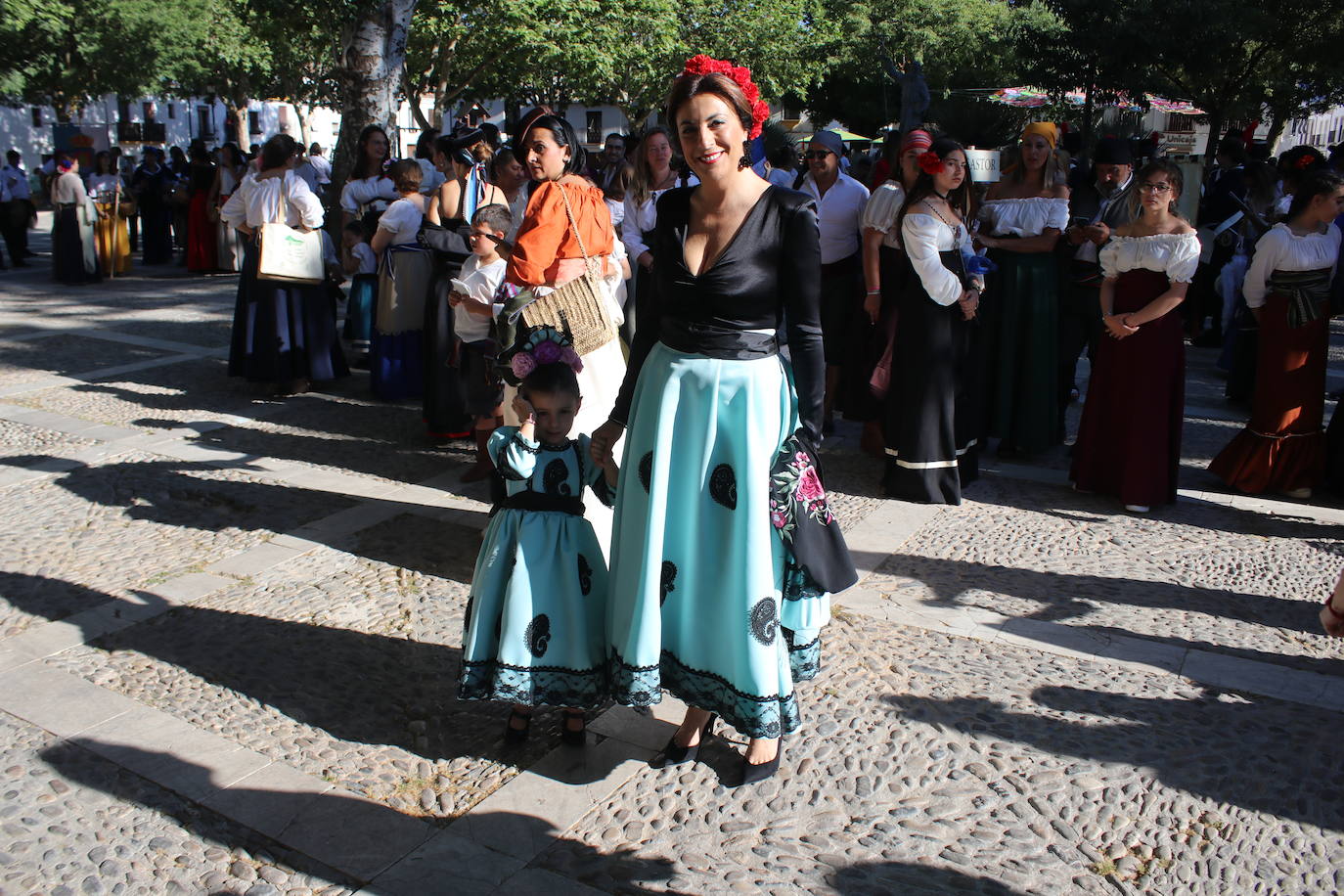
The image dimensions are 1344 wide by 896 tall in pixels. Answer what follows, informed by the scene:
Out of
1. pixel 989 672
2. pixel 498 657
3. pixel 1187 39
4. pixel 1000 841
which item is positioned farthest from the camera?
pixel 1187 39

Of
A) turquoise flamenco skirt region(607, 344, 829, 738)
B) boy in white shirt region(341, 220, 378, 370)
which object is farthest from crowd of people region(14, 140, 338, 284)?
turquoise flamenco skirt region(607, 344, 829, 738)

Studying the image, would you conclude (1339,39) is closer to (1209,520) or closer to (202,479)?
(1209,520)

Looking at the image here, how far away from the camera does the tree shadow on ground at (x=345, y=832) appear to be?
9.15 ft

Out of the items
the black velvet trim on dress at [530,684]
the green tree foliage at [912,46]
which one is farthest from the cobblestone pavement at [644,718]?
the green tree foliage at [912,46]

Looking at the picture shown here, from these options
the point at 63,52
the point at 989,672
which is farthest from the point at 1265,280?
the point at 63,52

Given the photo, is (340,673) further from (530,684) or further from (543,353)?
(543,353)

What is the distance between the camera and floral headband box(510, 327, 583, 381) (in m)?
3.23

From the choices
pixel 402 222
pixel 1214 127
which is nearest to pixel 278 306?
pixel 402 222

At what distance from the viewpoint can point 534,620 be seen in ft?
10.5

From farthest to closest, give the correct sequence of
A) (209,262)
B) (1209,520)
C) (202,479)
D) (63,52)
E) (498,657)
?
1. (63,52)
2. (209,262)
3. (202,479)
4. (1209,520)
5. (498,657)

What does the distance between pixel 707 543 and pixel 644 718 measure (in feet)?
2.72

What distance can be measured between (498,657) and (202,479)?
142 inches

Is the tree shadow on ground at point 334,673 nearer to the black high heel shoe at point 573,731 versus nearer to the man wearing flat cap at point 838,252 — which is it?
the black high heel shoe at point 573,731

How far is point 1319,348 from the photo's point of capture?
604 centimetres
